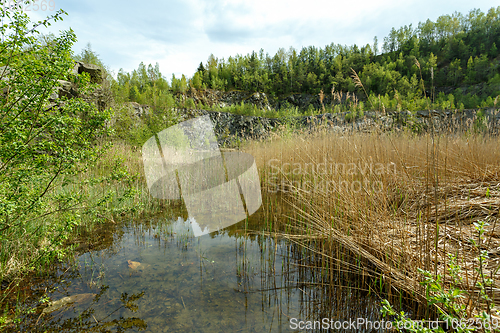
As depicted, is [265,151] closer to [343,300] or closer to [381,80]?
[343,300]

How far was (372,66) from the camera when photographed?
2102 cm

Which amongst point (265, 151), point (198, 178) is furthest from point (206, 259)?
point (265, 151)

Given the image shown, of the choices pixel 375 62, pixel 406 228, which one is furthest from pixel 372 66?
pixel 406 228

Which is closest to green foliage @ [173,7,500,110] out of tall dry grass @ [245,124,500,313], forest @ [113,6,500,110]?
forest @ [113,6,500,110]

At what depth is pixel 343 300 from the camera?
131cm

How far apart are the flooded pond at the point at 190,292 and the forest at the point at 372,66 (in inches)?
798

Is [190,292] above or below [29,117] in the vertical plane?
below

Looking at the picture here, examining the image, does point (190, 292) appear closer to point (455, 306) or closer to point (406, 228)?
point (455, 306)

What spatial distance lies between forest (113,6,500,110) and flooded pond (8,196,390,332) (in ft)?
66.5

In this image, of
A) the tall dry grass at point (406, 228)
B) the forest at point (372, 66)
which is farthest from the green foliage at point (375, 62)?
the tall dry grass at point (406, 228)

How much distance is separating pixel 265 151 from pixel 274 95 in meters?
23.3

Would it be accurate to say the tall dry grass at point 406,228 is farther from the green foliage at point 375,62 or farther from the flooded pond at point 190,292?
the green foliage at point 375,62

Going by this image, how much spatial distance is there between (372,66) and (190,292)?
2554 cm

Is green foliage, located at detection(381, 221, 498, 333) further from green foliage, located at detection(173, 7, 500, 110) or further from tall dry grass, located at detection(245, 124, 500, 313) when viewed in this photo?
green foliage, located at detection(173, 7, 500, 110)
